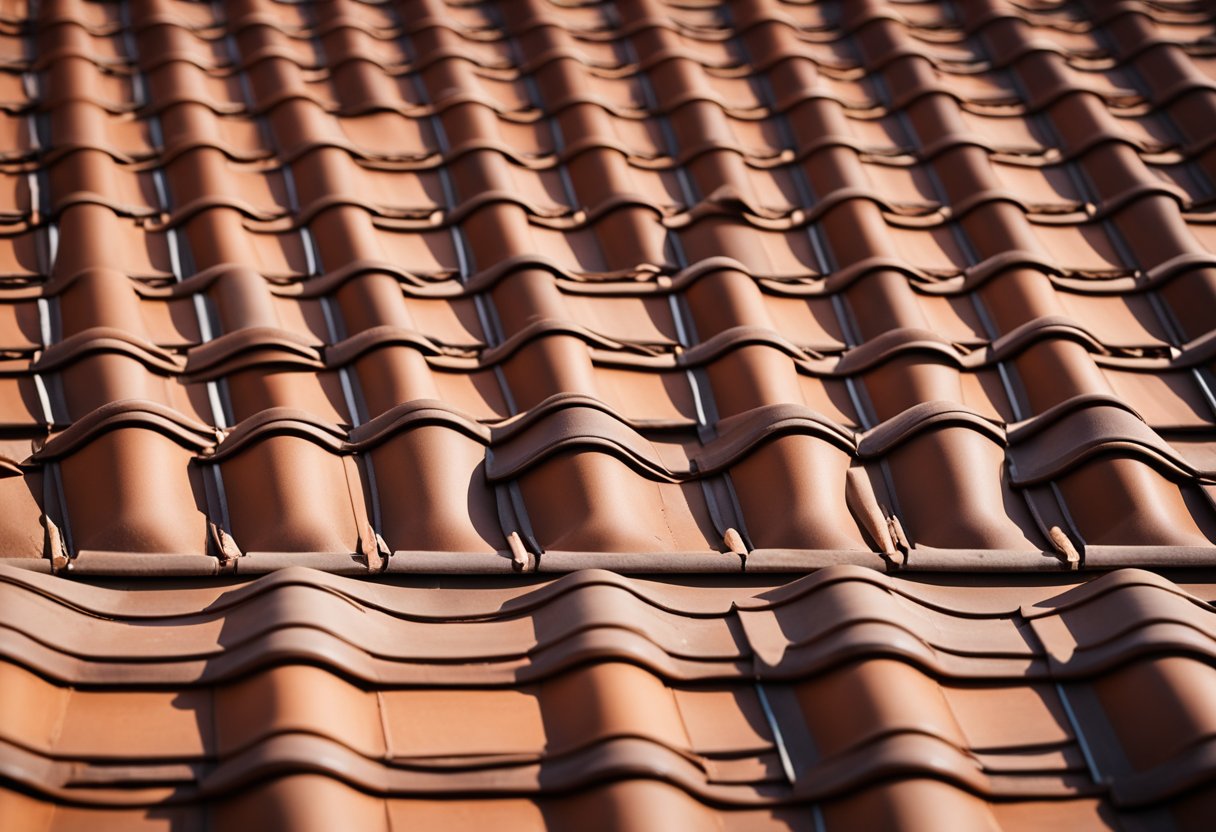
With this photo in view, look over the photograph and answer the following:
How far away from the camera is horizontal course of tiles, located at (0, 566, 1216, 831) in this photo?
168cm

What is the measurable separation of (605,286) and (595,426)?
67cm

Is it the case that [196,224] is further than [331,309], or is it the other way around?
[196,224]

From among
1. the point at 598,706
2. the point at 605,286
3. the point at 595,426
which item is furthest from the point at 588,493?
the point at 605,286

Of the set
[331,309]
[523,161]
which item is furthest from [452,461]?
[523,161]

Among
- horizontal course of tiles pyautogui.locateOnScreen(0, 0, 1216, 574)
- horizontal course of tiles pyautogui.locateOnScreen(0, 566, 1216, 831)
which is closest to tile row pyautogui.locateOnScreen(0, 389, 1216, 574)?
horizontal course of tiles pyautogui.locateOnScreen(0, 0, 1216, 574)

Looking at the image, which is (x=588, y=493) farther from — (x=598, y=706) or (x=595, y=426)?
(x=598, y=706)

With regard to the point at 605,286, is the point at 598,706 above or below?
below

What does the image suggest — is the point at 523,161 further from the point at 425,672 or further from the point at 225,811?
the point at 225,811

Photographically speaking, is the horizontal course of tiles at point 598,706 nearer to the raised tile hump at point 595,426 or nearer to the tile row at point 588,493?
the raised tile hump at point 595,426

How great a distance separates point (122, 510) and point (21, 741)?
0.53 m

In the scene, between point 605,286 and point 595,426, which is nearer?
point 595,426

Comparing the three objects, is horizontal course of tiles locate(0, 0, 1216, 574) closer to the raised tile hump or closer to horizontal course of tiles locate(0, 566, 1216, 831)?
the raised tile hump

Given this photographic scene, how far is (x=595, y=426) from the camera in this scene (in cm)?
229

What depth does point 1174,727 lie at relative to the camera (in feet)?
5.91
